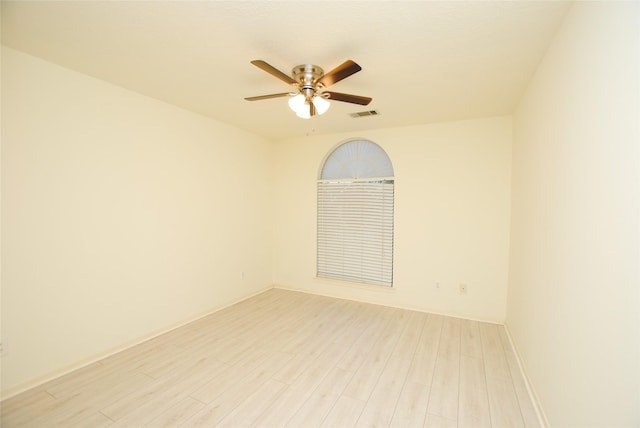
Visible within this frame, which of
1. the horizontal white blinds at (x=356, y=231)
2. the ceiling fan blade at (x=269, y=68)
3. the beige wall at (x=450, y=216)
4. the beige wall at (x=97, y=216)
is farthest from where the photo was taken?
the horizontal white blinds at (x=356, y=231)

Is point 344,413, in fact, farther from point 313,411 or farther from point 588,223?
point 588,223

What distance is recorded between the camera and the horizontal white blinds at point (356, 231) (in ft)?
13.7

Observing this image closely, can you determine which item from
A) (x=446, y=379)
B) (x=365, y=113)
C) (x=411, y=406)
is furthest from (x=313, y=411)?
(x=365, y=113)

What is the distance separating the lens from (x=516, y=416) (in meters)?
1.92

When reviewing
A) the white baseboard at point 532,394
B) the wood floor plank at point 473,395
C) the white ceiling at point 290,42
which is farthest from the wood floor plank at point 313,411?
the white ceiling at point 290,42

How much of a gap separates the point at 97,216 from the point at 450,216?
159 inches

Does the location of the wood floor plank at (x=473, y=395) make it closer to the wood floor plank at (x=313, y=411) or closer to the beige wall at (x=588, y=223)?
the beige wall at (x=588, y=223)

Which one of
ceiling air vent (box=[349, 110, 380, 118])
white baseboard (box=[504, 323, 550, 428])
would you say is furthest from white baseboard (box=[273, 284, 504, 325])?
ceiling air vent (box=[349, 110, 380, 118])

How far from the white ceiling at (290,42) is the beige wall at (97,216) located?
30cm

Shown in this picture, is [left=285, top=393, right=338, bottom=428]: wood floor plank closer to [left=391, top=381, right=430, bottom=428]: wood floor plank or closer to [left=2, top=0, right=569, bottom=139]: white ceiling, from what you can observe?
[left=391, top=381, right=430, bottom=428]: wood floor plank

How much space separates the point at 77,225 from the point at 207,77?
175 centimetres

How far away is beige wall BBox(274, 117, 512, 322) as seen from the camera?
11.4ft

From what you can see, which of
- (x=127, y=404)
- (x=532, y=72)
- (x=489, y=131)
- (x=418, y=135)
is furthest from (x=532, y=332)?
(x=127, y=404)

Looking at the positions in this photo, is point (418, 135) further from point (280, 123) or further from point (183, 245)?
point (183, 245)
